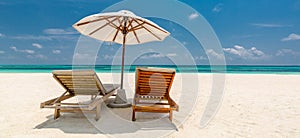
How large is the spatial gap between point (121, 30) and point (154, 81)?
156 cm

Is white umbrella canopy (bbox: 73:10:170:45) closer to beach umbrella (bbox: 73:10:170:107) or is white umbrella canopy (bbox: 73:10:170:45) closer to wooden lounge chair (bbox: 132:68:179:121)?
beach umbrella (bbox: 73:10:170:107)

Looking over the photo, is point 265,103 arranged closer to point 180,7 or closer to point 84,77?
point 180,7

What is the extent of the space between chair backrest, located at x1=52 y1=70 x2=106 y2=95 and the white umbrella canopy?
113cm

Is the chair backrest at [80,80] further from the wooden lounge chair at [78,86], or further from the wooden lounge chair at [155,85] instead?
the wooden lounge chair at [155,85]

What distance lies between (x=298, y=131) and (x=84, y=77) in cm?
334

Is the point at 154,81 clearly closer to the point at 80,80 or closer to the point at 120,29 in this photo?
the point at 80,80

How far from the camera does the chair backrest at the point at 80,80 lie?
3.04m

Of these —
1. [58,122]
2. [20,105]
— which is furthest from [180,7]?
[20,105]

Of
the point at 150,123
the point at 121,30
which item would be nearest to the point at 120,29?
the point at 121,30

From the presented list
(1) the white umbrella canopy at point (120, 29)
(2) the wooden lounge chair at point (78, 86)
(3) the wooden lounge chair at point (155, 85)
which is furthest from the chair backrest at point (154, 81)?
(1) the white umbrella canopy at point (120, 29)

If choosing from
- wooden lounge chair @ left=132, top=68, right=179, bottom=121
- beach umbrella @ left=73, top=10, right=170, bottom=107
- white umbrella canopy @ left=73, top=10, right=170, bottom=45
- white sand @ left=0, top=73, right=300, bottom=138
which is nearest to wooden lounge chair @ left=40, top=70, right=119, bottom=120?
white sand @ left=0, top=73, right=300, bottom=138

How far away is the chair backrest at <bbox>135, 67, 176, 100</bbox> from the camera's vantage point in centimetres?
325

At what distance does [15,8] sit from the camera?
37.0 metres

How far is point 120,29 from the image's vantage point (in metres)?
4.31
